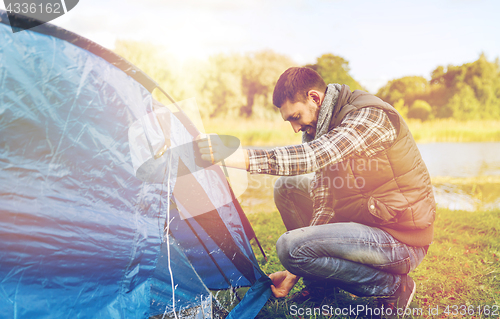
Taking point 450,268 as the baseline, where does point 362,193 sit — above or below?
above

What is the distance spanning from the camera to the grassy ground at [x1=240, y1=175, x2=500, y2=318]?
1.64m

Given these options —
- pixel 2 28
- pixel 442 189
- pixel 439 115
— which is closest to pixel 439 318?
pixel 2 28

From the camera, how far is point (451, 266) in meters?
2.06

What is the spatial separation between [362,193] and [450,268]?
1111 millimetres

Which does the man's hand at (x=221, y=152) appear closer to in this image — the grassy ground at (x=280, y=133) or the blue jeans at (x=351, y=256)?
the blue jeans at (x=351, y=256)

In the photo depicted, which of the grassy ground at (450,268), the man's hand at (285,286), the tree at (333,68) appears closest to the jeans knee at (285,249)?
the man's hand at (285,286)

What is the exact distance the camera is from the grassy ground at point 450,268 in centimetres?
164

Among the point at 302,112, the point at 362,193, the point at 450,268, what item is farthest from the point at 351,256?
the point at 450,268

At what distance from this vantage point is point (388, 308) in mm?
1505

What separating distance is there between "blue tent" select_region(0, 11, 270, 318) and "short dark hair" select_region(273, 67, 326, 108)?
1.73ft

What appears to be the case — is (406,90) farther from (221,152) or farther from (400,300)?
(221,152)

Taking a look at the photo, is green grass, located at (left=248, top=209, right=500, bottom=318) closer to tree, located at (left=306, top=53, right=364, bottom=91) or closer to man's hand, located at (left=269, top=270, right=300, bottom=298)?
man's hand, located at (left=269, top=270, right=300, bottom=298)

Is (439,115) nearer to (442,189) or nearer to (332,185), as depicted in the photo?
(442,189)

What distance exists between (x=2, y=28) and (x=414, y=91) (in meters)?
20.4
